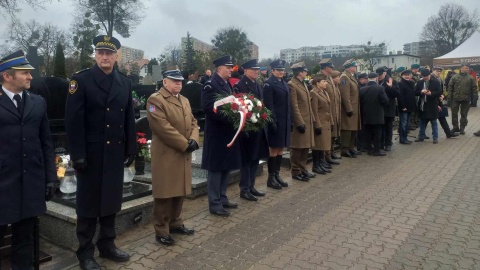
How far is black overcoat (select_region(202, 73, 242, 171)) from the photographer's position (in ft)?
18.2

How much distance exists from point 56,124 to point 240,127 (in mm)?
4353

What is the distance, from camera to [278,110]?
682 centimetres

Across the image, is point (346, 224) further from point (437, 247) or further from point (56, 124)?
point (56, 124)

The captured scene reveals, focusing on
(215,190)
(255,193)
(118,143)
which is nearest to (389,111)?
(255,193)

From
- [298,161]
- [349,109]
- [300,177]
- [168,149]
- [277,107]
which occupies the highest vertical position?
[277,107]

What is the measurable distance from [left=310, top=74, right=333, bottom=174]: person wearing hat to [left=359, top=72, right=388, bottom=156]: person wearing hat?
2.14 metres

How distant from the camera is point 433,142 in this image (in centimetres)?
1180

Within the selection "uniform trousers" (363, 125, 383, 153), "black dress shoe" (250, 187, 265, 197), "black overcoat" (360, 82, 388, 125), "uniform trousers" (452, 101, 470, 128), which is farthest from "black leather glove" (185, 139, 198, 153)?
"uniform trousers" (452, 101, 470, 128)

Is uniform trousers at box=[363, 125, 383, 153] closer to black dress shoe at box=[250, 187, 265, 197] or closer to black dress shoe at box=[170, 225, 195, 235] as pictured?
black dress shoe at box=[250, 187, 265, 197]

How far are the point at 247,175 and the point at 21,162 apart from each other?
363cm

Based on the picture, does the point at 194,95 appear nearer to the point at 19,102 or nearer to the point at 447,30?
the point at 19,102

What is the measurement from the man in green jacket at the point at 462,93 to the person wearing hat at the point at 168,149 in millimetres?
11139

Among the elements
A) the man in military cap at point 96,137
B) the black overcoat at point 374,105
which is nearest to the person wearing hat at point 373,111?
the black overcoat at point 374,105

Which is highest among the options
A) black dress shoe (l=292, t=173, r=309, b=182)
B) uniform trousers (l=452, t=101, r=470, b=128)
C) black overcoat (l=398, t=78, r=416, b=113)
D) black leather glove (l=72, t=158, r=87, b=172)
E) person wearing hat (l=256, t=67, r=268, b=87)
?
person wearing hat (l=256, t=67, r=268, b=87)
